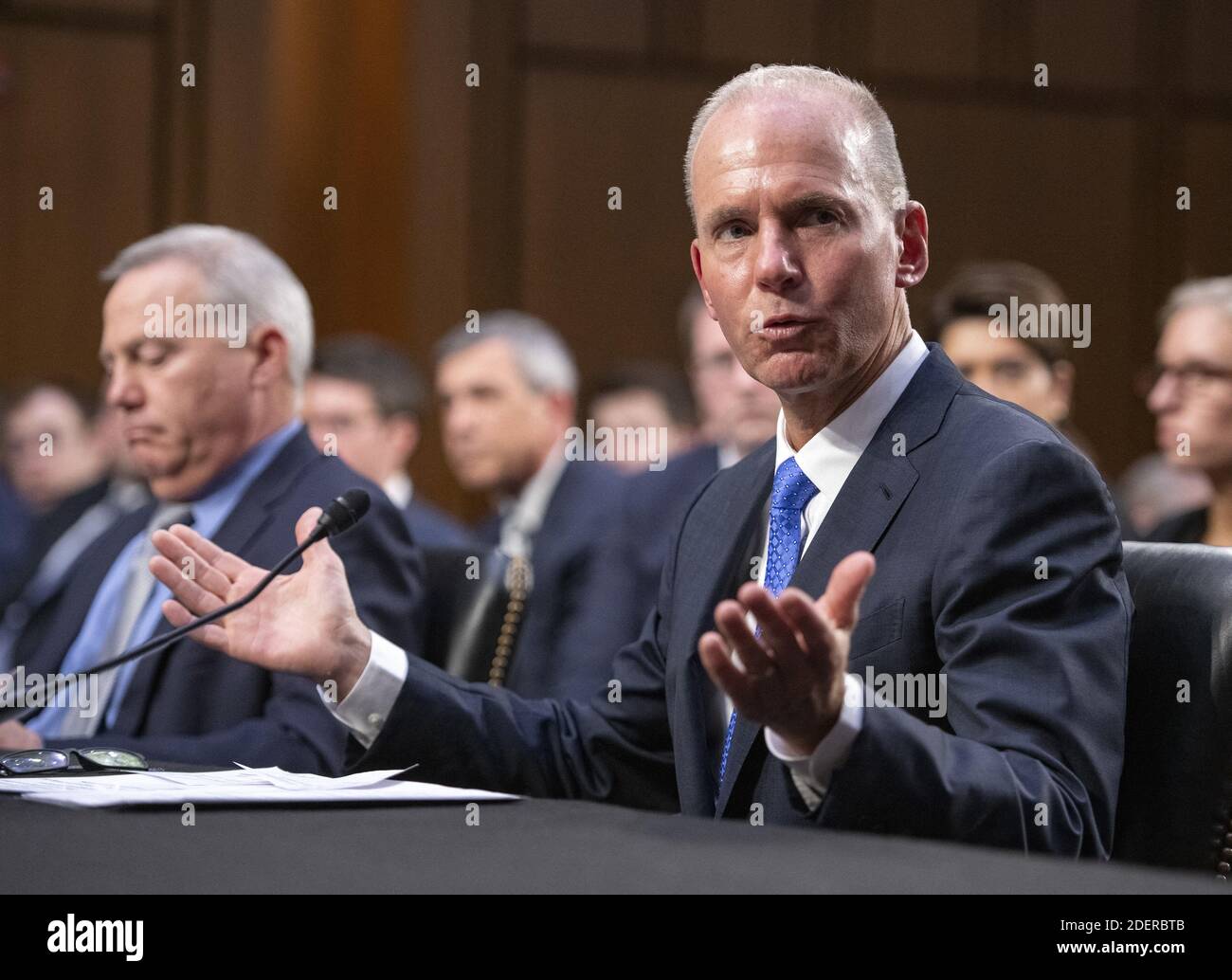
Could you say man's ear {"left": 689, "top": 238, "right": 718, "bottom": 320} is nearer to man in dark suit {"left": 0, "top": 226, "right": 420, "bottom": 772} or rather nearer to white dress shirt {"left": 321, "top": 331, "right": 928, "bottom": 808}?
white dress shirt {"left": 321, "top": 331, "right": 928, "bottom": 808}

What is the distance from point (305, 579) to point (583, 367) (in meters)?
5.35

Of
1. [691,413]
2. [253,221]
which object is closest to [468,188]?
[253,221]

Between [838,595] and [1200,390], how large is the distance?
102 inches

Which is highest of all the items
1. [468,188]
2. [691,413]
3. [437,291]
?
[468,188]

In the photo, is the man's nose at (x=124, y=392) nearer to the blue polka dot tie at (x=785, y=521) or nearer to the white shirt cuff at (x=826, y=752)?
the blue polka dot tie at (x=785, y=521)

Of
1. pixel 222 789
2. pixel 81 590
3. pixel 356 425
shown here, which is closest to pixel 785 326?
pixel 222 789

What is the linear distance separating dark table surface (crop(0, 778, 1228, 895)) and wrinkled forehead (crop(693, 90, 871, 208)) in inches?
30.6

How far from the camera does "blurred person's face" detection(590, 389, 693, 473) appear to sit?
6.58 metres

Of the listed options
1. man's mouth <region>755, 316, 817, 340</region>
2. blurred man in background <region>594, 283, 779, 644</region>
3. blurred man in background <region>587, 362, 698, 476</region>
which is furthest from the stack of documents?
blurred man in background <region>587, 362, 698, 476</region>

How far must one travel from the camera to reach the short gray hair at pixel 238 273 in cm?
282

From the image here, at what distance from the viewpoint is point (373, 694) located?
1779mm

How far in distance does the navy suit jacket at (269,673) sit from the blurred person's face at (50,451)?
465 centimetres

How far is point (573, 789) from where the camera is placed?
1946 mm
